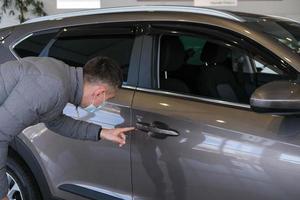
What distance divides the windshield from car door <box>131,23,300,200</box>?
14 centimetres

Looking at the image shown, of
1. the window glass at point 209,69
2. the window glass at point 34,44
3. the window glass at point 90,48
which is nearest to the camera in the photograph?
the window glass at point 209,69

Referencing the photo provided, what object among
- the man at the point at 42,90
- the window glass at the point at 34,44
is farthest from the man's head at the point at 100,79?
the window glass at the point at 34,44

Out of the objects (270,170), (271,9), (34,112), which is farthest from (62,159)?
(271,9)

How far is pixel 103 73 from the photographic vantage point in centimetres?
210

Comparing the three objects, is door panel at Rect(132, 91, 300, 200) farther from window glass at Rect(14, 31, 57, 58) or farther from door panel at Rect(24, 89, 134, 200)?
window glass at Rect(14, 31, 57, 58)

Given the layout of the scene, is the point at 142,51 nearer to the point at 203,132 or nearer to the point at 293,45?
the point at 203,132

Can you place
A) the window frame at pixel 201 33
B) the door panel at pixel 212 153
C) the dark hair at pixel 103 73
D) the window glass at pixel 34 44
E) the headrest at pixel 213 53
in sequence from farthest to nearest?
the window glass at pixel 34 44 < the headrest at pixel 213 53 < the window frame at pixel 201 33 < the door panel at pixel 212 153 < the dark hair at pixel 103 73

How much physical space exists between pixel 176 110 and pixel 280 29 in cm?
71

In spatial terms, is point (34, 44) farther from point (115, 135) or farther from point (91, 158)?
point (115, 135)

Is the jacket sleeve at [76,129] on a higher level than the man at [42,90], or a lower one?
Answer: lower

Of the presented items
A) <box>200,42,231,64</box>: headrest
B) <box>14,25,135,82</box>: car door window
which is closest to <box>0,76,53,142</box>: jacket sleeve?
<box>14,25,135,82</box>: car door window

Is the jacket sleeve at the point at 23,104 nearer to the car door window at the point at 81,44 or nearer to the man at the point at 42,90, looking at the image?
the man at the point at 42,90

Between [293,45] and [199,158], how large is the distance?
0.69 metres

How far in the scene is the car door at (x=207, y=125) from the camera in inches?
89.5
